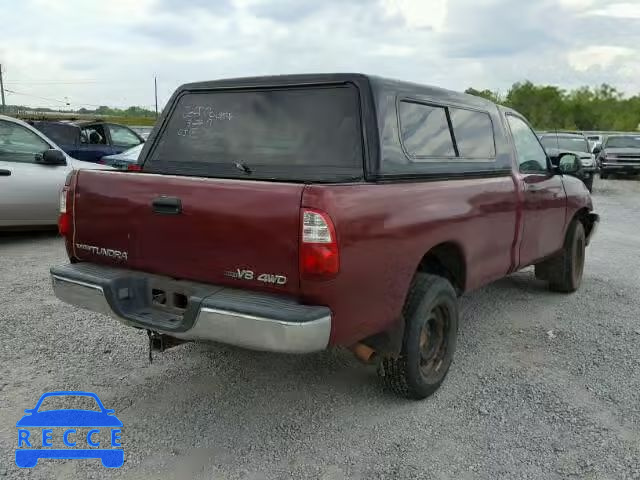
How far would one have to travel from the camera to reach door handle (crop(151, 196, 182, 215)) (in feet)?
10.4

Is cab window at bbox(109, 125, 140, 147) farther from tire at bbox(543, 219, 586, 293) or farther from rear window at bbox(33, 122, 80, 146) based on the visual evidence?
tire at bbox(543, 219, 586, 293)

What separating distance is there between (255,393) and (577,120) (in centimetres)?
7616

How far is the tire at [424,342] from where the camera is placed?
11.7 ft

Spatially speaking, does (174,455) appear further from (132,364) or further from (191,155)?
(191,155)

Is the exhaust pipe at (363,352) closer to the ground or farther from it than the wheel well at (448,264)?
closer to the ground

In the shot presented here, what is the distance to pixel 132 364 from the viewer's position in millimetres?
4211

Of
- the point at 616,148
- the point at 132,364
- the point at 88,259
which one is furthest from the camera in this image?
the point at 616,148

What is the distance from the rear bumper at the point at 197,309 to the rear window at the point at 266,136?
79cm

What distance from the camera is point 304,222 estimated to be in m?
2.81

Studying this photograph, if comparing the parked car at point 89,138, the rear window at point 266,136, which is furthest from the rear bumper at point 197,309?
the parked car at point 89,138

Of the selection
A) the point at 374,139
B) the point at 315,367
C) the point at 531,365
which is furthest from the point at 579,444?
the point at 374,139

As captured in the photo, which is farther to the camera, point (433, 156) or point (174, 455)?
point (433, 156)

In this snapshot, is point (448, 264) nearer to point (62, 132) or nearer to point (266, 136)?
point (266, 136)

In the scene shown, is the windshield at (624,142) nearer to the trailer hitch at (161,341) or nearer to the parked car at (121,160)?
the parked car at (121,160)
